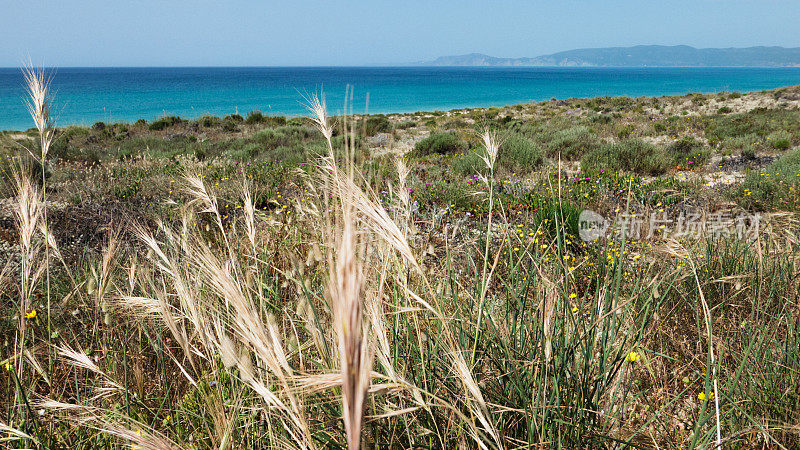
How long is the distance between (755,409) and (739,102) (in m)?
27.2

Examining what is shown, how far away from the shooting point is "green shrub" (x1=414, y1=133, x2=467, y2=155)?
38.1ft

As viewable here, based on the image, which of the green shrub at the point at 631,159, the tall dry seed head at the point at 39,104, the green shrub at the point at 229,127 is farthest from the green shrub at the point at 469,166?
the green shrub at the point at 229,127

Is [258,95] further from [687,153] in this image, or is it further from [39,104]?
[39,104]

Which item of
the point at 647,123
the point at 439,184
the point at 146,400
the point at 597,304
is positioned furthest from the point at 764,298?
the point at 647,123

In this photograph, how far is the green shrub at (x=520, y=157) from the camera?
8.38m

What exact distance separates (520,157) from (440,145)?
3438 millimetres

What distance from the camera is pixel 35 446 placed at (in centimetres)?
140

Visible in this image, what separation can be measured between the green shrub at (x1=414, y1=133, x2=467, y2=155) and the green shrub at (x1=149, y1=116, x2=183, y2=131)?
14976 mm

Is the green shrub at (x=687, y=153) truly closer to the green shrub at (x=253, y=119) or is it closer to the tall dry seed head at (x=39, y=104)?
the tall dry seed head at (x=39, y=104)

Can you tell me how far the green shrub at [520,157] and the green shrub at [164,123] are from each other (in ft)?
59.0

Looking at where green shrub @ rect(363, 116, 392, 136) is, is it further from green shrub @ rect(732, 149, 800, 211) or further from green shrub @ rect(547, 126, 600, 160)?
green shrub @ rect(732, 149, 800, 211)

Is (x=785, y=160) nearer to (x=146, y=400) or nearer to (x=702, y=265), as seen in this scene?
(x=702, y=265)

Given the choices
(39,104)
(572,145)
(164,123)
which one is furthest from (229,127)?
(39,104)

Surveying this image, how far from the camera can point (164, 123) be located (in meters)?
21.0
